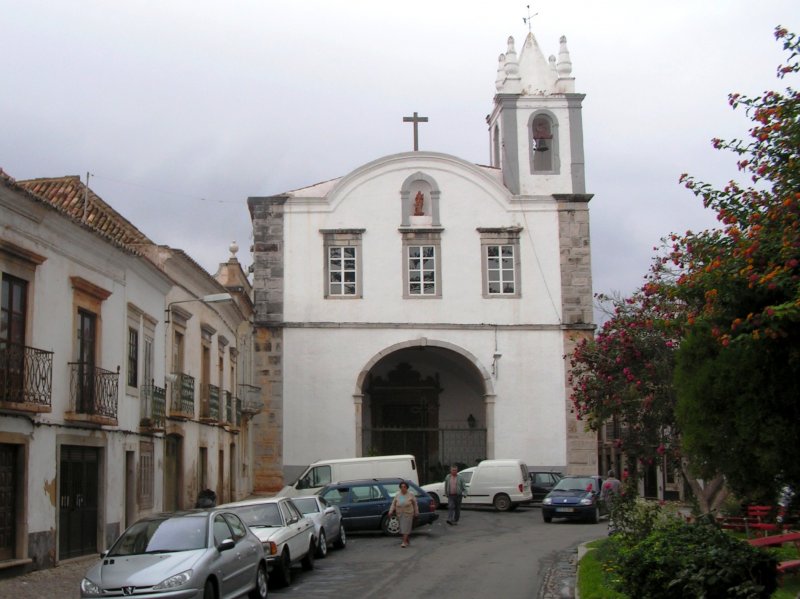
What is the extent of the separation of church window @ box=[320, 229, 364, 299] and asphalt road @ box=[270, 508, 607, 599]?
11.3 meters

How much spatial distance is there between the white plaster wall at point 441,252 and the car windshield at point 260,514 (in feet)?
61.3

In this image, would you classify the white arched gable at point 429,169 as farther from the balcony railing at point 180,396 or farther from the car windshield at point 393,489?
the car windshield at point 393,489

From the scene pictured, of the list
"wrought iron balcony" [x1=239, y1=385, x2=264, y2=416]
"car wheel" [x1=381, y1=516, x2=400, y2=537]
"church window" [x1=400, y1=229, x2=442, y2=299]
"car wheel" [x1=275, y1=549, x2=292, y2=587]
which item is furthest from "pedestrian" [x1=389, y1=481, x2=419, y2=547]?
"church window" [x1=400, y1=229, x2=442, y2=299]

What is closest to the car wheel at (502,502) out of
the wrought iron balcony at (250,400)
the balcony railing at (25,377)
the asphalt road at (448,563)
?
the asphalt road at (448,563)

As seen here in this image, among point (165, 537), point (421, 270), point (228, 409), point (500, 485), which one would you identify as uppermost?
point (421, 270)

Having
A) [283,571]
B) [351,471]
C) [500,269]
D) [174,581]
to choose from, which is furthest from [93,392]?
[500,269]

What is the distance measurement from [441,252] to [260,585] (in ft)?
75.6

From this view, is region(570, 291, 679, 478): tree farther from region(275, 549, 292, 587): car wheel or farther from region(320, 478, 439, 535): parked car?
region(275, 549, 292, 587): car wheel

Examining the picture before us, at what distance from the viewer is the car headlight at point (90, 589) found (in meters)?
11.7

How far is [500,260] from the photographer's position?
A: 118 feet

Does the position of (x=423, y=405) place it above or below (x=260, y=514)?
above

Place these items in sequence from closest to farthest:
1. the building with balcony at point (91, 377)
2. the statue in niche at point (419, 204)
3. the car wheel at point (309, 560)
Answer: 1. the building with balcony at point (91, 377)
2. the car wheel at point (309, 560)
3. the statue in niche at point (419, 204)

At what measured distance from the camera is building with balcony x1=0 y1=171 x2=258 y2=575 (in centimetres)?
1634

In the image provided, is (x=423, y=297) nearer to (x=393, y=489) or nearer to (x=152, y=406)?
(x=393, y=489)
